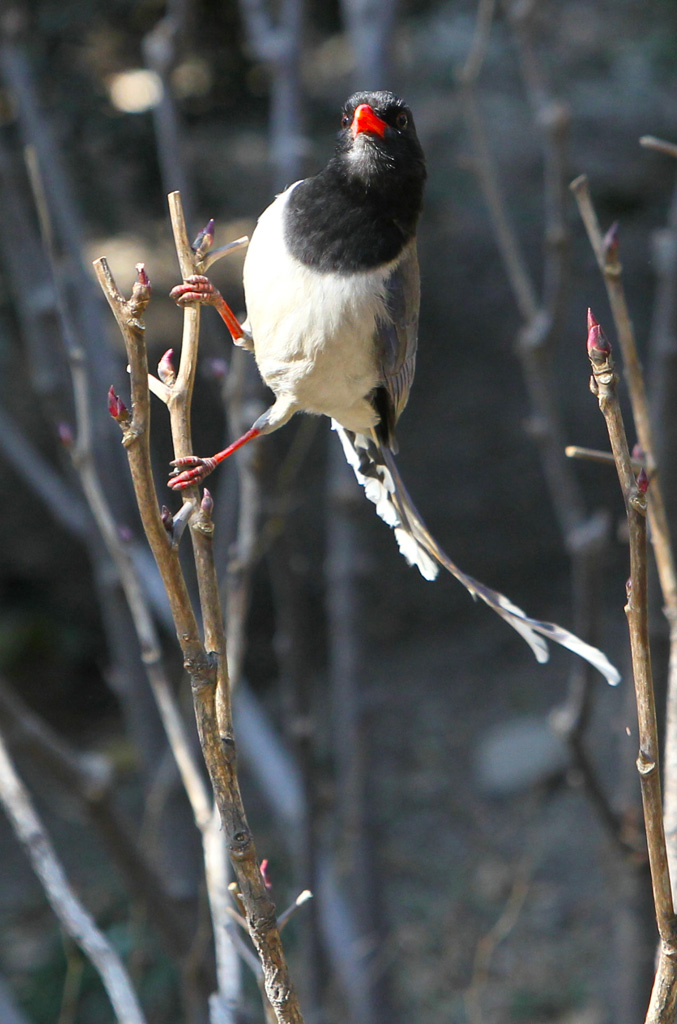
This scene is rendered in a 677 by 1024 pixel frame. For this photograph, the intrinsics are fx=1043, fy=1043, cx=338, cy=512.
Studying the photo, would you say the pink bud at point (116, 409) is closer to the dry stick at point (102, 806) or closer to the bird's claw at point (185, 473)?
the bird's claw at point (185, 473)

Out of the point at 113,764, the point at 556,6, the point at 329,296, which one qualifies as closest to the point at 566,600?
the point at 113,764

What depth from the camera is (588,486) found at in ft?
20.2

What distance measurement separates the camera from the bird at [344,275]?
5.89ft

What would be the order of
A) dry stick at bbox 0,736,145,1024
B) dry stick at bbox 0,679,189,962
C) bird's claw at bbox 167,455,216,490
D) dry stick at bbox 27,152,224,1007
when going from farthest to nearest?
dry stick at bbox 0,679,189,962 < dry stick at bbox 27,152,224,1007 < dry stick at bbox 0,736,145,1024 < bird's claw at bbox 167,455,216,490

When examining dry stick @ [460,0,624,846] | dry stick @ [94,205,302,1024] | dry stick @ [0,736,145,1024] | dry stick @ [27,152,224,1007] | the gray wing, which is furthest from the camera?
dry stick @ [460,0,624,846]

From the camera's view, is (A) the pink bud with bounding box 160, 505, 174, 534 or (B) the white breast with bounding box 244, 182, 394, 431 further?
(B) the white breast with bounding box 244, 182, 394, 431

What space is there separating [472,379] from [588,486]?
0.94 metres

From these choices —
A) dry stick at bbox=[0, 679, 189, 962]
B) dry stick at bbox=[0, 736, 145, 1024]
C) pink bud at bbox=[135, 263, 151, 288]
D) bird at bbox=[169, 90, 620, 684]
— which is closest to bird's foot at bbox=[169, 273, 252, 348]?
bird at bbox=[169, 90, 620, 684]

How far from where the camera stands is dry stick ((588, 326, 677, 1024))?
938 millimetres

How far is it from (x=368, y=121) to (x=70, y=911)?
1341mm

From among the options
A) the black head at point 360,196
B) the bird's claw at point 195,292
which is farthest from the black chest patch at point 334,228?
the bird's claw at point 195,292

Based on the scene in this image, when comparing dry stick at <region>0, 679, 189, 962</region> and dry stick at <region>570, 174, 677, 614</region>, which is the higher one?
dry stick at <region>570, 174, 677, 614</region>

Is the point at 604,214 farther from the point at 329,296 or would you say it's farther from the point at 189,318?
the point at 189,318

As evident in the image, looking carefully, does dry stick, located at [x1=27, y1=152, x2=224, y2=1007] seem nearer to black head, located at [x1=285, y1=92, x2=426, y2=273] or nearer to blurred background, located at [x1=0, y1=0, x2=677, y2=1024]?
blurred background, located at [x1=0, y1=0, x2=677, y2=1024]
